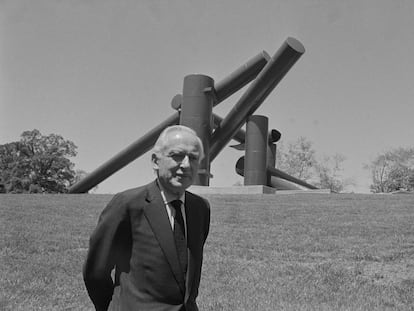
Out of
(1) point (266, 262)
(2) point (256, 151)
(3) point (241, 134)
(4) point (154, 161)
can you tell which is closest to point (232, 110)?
(2) point (256, 151)

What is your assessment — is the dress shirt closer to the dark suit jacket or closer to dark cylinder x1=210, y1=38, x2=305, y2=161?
the dark suit jacket

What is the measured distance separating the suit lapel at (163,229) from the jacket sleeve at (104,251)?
4.6 inches

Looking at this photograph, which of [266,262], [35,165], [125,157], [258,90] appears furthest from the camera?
[35,165]

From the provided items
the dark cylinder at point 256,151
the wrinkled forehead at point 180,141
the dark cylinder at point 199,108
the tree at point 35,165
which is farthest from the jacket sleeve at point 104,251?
the tree at point 35,165

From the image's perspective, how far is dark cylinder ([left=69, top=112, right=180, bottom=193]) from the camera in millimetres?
24219

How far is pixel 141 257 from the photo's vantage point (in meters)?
2.03

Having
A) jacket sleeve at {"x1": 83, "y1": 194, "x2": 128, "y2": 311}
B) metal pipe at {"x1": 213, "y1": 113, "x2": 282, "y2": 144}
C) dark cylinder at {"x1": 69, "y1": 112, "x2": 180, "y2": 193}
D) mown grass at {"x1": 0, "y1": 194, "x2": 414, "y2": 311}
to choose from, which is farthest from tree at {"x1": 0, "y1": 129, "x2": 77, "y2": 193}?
jacket sleeve at {"x1": 83, "y1": 194, "x2": 128, "y2": 311}

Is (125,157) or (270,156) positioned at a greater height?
(270,156)

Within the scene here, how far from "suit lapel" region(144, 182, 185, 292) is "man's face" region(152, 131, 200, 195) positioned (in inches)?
3.7

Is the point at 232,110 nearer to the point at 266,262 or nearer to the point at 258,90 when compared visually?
the point at 258,90

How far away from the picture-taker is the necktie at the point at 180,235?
206cm

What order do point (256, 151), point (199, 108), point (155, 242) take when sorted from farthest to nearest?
point (256, 151), point (199, 108), point (155, 242)

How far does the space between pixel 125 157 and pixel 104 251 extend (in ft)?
77.5

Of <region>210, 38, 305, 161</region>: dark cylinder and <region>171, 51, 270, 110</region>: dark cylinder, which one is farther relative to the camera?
<region>171, 51, 270, 110</region>: dark cylinder
